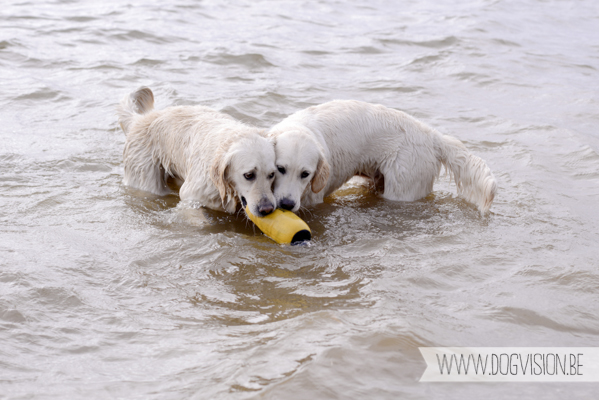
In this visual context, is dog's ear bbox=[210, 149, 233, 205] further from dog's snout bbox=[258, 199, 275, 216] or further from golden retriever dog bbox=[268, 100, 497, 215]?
golden retriever dog bbox=[268, 100, 497, 215]

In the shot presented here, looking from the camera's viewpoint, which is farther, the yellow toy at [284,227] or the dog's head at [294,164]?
the dog's head at [294,164]

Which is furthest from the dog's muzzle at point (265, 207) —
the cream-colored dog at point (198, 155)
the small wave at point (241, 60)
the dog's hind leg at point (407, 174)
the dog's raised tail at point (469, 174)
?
the small wave at point (241, 60)

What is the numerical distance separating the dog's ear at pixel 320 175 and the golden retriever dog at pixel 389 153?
0.20 metres

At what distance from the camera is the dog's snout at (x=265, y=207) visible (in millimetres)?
5020

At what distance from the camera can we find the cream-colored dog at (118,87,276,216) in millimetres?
5078

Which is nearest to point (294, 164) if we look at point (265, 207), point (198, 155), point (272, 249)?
point (265, 207)

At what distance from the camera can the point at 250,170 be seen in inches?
197

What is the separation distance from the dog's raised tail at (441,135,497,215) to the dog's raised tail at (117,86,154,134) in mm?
3366

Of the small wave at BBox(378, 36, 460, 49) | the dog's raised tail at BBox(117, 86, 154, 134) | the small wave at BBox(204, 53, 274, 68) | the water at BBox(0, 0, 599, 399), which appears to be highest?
the small wave at BBox(378, 36, 460, 49)

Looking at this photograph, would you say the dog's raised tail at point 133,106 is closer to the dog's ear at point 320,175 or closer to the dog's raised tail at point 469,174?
the dog's ear at point 320,175

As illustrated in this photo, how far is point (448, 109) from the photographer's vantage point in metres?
9.14

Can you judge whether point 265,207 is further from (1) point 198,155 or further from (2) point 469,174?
(2) point 469,174

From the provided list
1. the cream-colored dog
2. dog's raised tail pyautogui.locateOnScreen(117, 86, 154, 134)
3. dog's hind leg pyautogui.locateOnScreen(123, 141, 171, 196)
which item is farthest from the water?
dog's raised tail pyautogui.locateOnScreen(117, 86, 154, 134)

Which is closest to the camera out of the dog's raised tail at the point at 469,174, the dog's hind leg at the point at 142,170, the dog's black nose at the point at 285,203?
the dog's black nose at the point at 285,203
